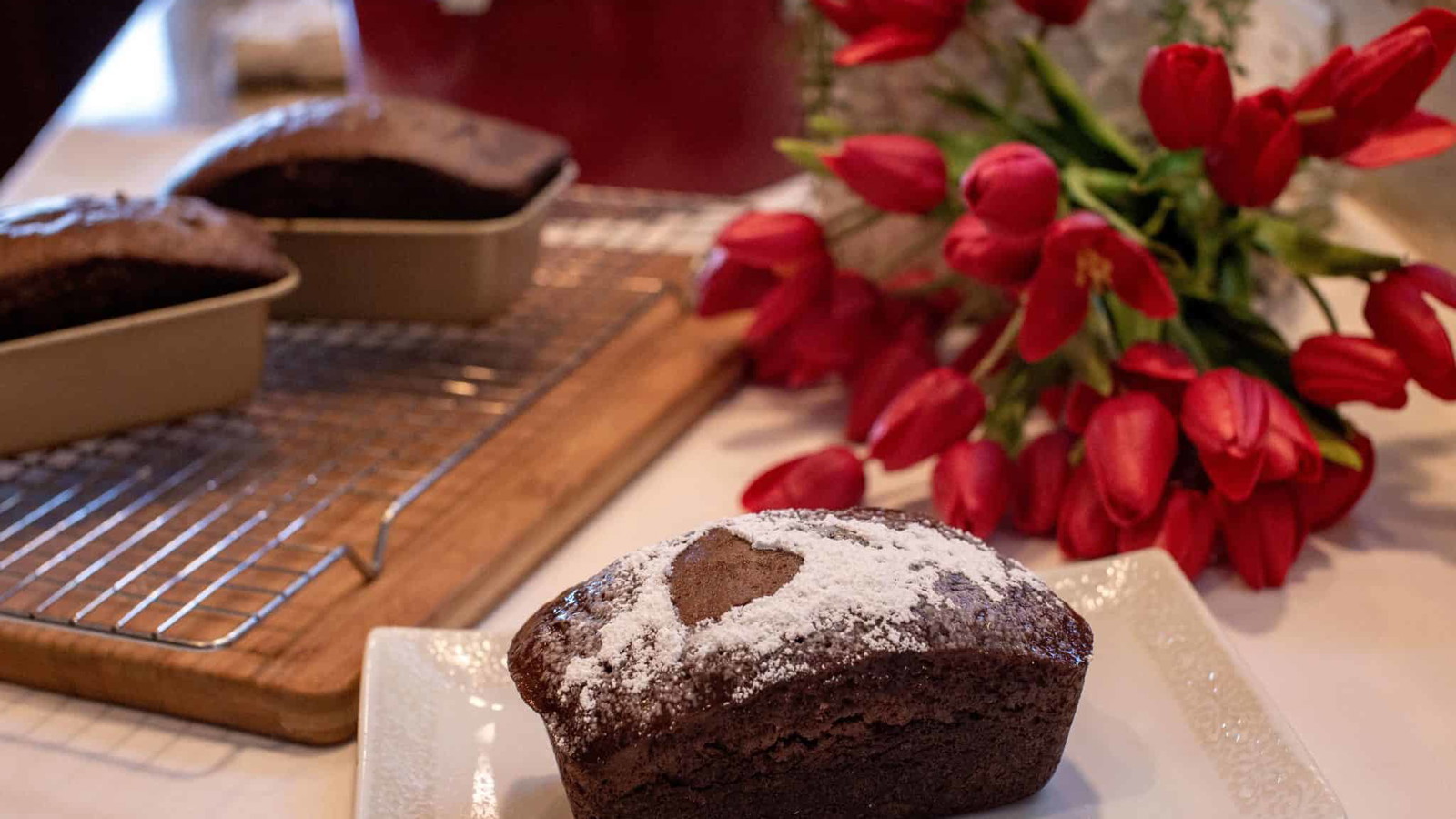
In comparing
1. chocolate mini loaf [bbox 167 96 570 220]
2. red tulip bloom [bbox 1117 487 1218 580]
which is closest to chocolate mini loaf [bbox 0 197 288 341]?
chocolate mini loaf [bbox 167 96 570 220]

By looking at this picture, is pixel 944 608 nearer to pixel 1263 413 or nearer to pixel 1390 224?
pixel 1263 413

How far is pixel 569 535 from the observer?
1089 millimetres

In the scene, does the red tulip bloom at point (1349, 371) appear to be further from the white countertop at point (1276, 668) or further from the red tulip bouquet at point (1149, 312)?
the white countertop at point (1276, 668)

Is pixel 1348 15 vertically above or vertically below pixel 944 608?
above

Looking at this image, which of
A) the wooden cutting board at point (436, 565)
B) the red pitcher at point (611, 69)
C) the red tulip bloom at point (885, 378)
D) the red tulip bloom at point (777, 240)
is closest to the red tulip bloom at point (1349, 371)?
the red tulip bloom at point (885, 378)

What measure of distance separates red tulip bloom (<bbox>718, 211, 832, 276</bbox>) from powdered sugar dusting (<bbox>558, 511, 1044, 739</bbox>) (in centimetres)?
49

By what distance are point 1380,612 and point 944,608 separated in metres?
0.44

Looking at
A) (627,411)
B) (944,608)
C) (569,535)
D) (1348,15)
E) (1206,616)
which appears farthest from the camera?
(1348,15)

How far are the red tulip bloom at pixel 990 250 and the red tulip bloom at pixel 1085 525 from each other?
17cm

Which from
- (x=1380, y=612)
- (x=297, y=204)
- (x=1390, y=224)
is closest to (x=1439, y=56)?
(x=1380, y=612)

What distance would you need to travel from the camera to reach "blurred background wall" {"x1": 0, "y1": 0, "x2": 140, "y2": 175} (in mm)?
1297

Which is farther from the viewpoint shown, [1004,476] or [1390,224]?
[1390,224]

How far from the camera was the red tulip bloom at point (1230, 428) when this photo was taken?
0.85 metres

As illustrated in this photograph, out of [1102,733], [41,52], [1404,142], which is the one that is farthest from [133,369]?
[1404,142]
